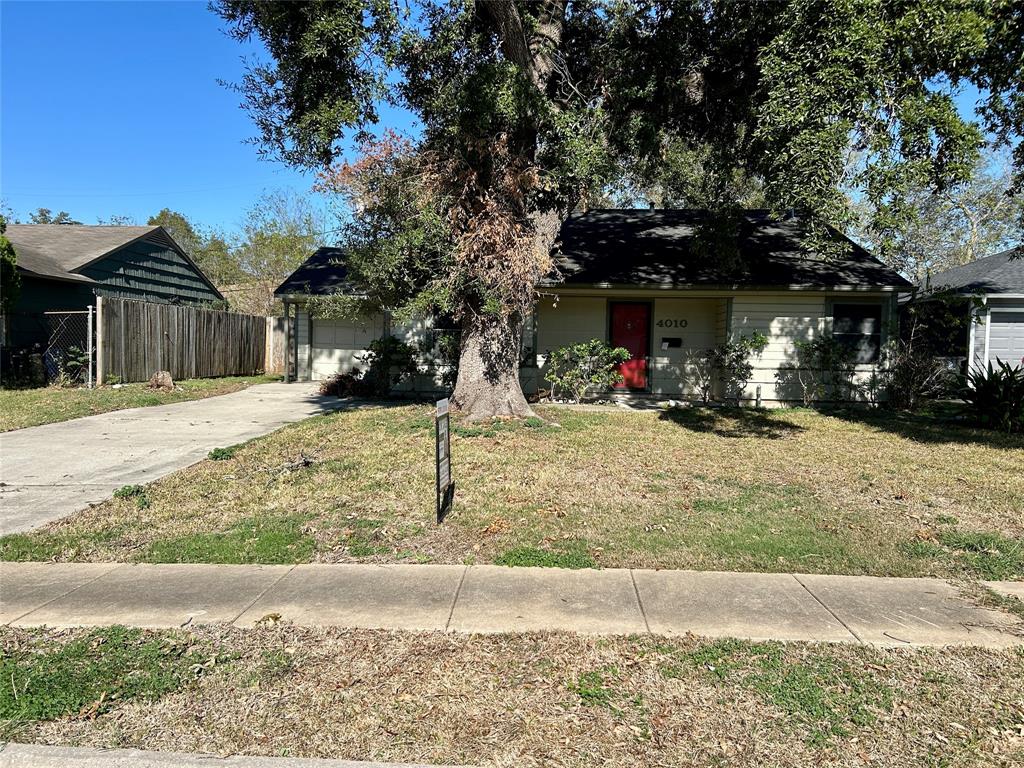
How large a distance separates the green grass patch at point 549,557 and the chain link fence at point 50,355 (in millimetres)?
13858

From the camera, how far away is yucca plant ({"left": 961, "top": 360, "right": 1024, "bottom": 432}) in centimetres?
1093

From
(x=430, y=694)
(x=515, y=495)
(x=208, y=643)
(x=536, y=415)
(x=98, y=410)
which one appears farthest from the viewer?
(x=98, y=410)

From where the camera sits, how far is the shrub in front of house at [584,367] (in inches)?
511

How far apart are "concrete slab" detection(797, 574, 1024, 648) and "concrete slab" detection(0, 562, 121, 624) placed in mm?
5164

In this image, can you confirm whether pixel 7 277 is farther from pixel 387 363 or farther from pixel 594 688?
pixel 594 688

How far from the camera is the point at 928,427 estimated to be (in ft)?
36.8

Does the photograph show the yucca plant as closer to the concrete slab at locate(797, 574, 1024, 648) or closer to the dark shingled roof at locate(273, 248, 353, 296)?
the concrete slab at locate(797, 574, 1024, 648)

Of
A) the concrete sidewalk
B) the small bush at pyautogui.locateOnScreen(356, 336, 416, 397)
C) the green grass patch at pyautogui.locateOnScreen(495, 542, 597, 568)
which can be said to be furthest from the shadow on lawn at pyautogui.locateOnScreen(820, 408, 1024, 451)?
the small bush at pyautogui.locateOnScreen(356, 336, 416, 397)

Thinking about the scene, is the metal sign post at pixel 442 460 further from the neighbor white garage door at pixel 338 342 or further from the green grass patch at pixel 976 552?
the neighbor white garage door at pixel 338 342

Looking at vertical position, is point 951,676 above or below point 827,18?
below

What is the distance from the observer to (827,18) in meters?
7.54

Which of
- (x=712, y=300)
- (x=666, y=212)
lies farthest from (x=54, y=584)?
(x=666, y=212)

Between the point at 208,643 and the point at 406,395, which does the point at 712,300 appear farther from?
the point at 208,643

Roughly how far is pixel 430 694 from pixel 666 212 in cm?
1755
